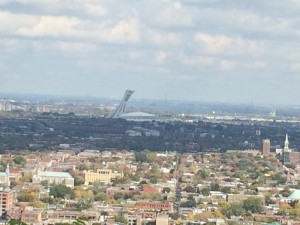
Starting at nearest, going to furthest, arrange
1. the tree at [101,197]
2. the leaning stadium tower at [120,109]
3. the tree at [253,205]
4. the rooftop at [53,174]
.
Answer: the tree at [253,205], the tree at [101,197], the rooftop at [53,174], the leaning stadium tower at [120,109]

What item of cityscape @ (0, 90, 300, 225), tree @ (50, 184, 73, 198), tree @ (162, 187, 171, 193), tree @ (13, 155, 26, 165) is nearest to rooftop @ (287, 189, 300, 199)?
cityscape @ (0, 90, 300, 225)

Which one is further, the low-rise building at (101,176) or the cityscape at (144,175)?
the low-rise building at (101,176)

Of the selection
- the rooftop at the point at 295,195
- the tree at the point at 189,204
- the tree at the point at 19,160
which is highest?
the tree at the point at 19,160

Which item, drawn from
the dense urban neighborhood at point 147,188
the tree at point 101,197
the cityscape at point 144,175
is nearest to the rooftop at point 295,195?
the dense urban neighborhood at point 147,188

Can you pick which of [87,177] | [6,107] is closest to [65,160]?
[87,177]

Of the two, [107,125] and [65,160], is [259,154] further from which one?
[107,125]

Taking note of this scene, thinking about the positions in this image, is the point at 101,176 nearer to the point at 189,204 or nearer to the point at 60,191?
the point at 60,191

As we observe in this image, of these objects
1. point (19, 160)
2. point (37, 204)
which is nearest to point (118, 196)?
point (37, 204)

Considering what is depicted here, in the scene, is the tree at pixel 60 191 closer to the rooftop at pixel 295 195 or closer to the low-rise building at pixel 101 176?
the low-rise building at pixel 101 176
